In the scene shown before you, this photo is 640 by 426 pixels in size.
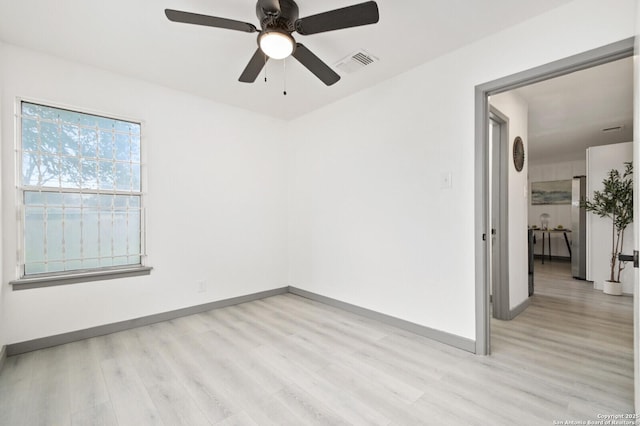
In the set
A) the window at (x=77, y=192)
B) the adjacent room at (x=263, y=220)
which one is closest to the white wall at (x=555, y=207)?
the adjacent room at (x=263, y=220)

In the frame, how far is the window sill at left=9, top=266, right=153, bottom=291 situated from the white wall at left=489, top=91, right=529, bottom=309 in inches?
160

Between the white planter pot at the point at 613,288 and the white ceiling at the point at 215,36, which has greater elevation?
the white ceiling at the point at 215,36

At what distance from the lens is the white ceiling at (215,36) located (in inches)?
81.2

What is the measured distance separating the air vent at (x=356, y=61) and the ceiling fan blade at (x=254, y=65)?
79 centimetres

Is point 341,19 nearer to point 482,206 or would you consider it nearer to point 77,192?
point 482,206

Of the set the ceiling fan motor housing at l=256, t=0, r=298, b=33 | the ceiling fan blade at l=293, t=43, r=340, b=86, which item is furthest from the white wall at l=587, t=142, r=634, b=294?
the ceiling fan motor housing at l=256, t=0, r=298, b=33

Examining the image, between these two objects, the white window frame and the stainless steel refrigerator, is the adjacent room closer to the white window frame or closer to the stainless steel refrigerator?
the white window frame

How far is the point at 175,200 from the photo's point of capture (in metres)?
3.42

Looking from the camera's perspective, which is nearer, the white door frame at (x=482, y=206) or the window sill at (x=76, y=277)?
the white door frame at (x=482, y=206)

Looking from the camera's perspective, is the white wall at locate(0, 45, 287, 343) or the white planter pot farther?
the white planter pot

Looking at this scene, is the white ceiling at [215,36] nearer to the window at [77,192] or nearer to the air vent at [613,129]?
the window at [77,192]

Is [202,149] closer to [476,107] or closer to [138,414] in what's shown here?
[138,414]

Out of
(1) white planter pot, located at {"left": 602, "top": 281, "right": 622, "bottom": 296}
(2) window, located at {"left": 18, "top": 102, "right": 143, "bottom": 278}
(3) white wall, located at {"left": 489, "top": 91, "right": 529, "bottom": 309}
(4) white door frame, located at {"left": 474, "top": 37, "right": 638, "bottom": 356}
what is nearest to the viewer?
(4) white door frame, located at {"left": 474, "top": 37, "right": 638, "bottom": 356}

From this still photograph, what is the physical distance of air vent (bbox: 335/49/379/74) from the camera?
2605mm
